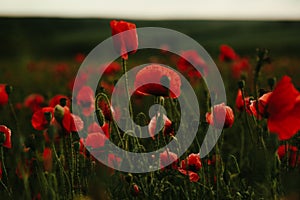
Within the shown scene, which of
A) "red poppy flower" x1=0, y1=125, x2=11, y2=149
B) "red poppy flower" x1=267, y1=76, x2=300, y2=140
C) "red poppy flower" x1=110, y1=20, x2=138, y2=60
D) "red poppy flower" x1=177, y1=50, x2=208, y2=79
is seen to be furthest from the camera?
"red poppy flower" x1=177, y1=50, x2=208, y2=79

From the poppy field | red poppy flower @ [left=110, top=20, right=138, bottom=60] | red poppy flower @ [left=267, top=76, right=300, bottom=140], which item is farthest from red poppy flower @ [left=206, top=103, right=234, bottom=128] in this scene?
red poppy flower @ [left=110, top=20, right=138, bottom=60]

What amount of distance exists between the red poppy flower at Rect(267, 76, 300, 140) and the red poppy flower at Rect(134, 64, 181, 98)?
0.41 m

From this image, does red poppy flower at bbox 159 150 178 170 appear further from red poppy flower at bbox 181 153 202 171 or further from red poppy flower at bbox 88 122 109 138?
red poppy flower at bbox 88 122 109 138

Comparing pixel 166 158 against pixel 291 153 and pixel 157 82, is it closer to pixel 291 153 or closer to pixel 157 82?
pixel 157 82

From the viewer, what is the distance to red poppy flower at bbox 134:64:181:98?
1842 millimetres

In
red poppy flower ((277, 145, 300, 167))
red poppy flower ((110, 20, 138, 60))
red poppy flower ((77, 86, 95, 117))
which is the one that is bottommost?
red poppy flower ((277, 145, 300, 167))

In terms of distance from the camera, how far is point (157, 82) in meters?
1.84

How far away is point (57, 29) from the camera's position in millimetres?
46031

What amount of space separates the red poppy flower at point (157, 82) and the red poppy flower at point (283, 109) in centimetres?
41

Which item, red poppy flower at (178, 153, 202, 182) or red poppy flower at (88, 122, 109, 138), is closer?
red poppy flower at (178, 153, 202, 182)

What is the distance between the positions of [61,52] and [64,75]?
27.0 meters

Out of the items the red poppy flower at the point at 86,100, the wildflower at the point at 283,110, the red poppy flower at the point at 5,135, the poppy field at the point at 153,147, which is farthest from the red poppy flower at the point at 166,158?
the red poppy flower at the point at 86,100

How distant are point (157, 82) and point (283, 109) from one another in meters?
0.49

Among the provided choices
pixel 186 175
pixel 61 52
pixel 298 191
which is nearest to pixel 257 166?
pixel 298 191
